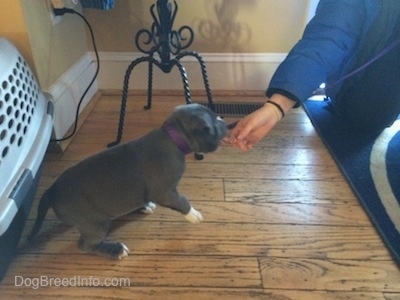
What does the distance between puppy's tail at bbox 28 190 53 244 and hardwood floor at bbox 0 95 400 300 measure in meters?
0.04

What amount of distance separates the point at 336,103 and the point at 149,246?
976mm

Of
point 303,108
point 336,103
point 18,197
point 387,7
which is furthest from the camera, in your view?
point 303,108

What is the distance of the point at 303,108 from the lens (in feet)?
5.25

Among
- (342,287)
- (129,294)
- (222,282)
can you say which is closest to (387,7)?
(342,287)

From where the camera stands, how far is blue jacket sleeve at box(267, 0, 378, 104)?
0.90 meters

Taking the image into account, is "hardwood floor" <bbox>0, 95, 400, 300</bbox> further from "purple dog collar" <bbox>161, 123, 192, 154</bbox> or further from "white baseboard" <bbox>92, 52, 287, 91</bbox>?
"white baseboard" <bbox>92, 52, 287, 91</bbox>

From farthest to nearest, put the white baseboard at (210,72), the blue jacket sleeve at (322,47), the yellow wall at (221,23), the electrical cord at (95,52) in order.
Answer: the white baseboard at (210,72) < the yellow wall at (221,23) < the electrical cord at (95,52) < the blue jacket sleeve at (322,47)

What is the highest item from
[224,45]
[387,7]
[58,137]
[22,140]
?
[387,7]

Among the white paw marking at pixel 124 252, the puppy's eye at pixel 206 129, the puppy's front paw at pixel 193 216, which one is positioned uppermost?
the puppy's eye at pixel 206 129

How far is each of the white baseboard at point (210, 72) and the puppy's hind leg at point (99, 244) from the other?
995mm

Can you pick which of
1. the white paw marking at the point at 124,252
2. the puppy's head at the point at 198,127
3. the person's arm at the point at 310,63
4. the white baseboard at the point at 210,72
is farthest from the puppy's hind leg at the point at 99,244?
the white baseboard at the point at 210,72

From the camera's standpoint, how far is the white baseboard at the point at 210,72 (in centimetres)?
169

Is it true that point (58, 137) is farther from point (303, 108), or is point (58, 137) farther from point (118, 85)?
point (303, 108)

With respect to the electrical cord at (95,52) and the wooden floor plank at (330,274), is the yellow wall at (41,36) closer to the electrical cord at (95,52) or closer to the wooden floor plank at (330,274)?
the electrical cord at (95,52)
